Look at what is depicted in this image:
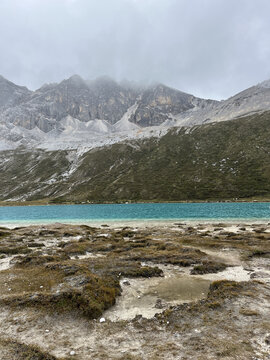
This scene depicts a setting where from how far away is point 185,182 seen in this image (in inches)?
7594

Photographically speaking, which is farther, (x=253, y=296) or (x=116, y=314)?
(x=253, y=296)

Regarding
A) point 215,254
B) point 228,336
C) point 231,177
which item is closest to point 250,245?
point 215,254

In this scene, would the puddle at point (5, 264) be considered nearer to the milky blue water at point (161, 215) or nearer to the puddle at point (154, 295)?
the puddle at point (154, 295)

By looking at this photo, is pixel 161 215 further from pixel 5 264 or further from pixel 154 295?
pixel 154 295

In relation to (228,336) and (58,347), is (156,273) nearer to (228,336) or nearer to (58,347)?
(228,336)

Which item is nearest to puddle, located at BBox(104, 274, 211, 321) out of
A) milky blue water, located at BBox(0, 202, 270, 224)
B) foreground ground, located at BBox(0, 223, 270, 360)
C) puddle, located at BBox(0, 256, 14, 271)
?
foreground ground, located at BBox(0, 223, 270, 360)

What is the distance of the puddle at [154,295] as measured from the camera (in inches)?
508

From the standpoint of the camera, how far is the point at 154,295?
15.3 meters

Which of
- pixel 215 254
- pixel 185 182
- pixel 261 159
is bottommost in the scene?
pixel 215 254

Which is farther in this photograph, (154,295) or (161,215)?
(161,215)

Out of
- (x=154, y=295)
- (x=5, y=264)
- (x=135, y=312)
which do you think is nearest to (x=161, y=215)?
(x=5, y=264)

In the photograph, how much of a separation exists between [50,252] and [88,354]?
2261 centimetres

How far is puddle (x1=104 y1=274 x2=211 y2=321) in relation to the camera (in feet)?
42.3

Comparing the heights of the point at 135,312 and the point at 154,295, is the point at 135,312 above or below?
above
